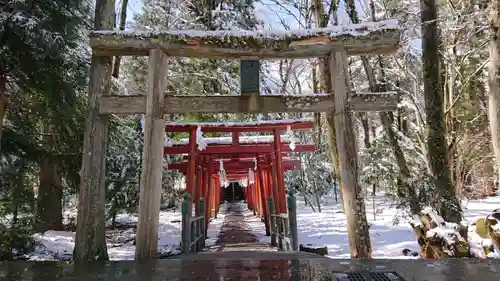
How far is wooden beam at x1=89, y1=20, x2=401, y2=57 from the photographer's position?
15.8 feet

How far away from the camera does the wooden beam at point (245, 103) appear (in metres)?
4.87

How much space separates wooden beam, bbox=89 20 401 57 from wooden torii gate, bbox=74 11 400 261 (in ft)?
0.04

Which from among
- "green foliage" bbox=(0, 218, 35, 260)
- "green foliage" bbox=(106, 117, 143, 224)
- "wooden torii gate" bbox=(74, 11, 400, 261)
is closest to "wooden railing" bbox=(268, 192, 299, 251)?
"wooden torii gate" bbox=(74, 11, 400, 261)

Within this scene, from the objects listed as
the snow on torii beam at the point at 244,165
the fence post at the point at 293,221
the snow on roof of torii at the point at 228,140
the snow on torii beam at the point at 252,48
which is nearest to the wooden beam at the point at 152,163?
the snow on torii beam at the point at 252,48

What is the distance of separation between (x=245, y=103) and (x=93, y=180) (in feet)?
7.72

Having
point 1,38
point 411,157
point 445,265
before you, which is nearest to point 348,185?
point 445,265

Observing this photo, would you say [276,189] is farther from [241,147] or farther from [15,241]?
[15,241]

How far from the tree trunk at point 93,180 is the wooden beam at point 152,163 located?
0.69 metres

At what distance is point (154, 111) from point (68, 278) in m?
2.23

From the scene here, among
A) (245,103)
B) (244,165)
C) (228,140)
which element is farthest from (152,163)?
(244,165)

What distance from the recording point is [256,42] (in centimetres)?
501

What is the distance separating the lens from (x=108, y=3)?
639 cm

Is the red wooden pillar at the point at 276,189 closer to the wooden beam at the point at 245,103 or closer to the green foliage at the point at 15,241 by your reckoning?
the wooden beam at the point at 245,103

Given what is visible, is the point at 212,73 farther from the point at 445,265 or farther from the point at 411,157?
the point at 445,265
